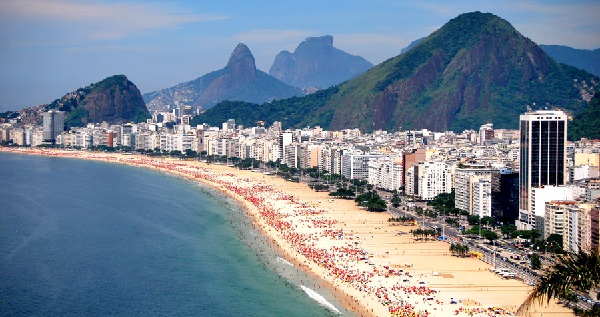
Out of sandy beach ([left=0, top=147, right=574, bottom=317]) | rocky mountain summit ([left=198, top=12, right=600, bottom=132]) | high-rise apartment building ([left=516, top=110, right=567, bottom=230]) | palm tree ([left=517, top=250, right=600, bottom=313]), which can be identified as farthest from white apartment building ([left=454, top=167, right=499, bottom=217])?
rocky mountain summit ([left=198, top=12, right=600, bottom=132])

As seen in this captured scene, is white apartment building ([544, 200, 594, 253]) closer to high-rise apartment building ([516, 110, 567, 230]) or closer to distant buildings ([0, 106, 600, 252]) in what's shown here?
distant buildings ([0, 106, 600, 252])

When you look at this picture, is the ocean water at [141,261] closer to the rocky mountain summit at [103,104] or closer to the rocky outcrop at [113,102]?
the rocky mountain summit at [103,104]

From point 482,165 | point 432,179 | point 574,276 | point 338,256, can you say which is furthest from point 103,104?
point 574,276

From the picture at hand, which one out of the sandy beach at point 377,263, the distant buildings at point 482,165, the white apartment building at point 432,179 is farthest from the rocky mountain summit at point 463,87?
the sandy beach at point 377,263

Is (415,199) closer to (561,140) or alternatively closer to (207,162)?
(561,140)

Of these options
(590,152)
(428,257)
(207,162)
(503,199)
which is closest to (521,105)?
(207,162)

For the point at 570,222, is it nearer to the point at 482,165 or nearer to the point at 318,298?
the point at 318,298
